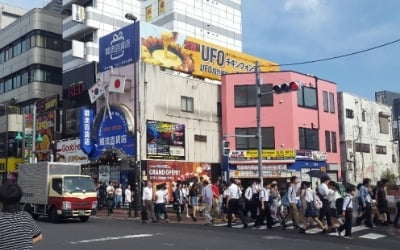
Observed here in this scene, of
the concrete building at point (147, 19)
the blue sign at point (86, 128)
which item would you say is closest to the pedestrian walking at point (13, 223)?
the blue sign at point (86, 128)

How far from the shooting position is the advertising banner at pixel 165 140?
104ft

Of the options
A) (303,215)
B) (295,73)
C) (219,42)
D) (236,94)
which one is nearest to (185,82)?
(236,94)

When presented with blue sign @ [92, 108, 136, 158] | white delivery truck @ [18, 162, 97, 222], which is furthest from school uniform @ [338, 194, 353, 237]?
blue sign @ [92, 108, 136, 158]

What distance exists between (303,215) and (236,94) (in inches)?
783

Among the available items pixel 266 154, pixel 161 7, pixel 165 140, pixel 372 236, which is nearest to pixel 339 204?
pixel 372 236

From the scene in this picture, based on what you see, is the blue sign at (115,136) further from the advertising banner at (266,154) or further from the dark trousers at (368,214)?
the dark trousers at (368,214)

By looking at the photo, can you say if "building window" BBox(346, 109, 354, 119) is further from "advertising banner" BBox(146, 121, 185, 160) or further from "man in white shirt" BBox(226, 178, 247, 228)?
"man in white shirt" BBox(226, 178, 247, 228)

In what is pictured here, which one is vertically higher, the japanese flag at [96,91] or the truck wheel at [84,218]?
the japanese flag at [96,91]

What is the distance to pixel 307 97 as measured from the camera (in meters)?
37.1

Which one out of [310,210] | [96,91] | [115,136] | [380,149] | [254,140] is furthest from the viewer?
[380,149]

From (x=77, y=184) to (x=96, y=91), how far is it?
13334mm

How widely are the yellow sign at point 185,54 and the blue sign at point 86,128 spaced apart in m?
5.27

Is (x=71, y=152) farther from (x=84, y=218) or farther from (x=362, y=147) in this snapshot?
(x=362, y=147)

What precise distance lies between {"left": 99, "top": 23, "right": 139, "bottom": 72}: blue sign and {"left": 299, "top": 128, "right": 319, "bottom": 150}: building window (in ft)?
41.3
